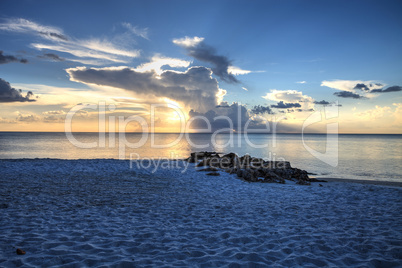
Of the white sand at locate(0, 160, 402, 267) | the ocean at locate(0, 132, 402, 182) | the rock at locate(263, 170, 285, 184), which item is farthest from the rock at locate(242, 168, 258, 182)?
the ocean at locate(0, 132, 402, 182)

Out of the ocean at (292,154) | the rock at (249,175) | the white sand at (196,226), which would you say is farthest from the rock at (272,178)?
the ocean at (292,154)

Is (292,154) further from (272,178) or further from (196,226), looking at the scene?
(196,226)

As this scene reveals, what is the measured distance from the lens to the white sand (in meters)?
4.94

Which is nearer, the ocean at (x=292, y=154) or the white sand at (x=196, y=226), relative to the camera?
the white sand at (x=196, y=226)

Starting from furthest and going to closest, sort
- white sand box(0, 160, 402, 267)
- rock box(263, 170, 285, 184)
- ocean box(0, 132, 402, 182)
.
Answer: ocean box(0, 132, 402, 182)
rock box(263, 170, 285, 184)
white sand box(0, 160, 402, 267)

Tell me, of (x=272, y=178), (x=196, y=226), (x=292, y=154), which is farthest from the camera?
(x=292, y=154)

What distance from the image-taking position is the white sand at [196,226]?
4938mm

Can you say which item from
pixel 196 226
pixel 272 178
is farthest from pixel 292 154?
pixel 196 226

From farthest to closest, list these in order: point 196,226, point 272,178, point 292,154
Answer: point 292,154 → point 272,178 → point 196,226

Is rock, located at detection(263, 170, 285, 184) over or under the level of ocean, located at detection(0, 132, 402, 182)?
over

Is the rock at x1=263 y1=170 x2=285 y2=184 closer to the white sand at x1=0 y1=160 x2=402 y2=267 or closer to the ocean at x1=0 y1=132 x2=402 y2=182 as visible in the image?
the white sand at x1=0 y1=160 x2=402 y2=267

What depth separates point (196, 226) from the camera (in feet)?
22.5

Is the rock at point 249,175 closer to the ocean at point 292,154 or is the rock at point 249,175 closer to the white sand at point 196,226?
the white sand at point 196,226

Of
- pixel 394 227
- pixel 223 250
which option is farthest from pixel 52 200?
pixel 394 227
